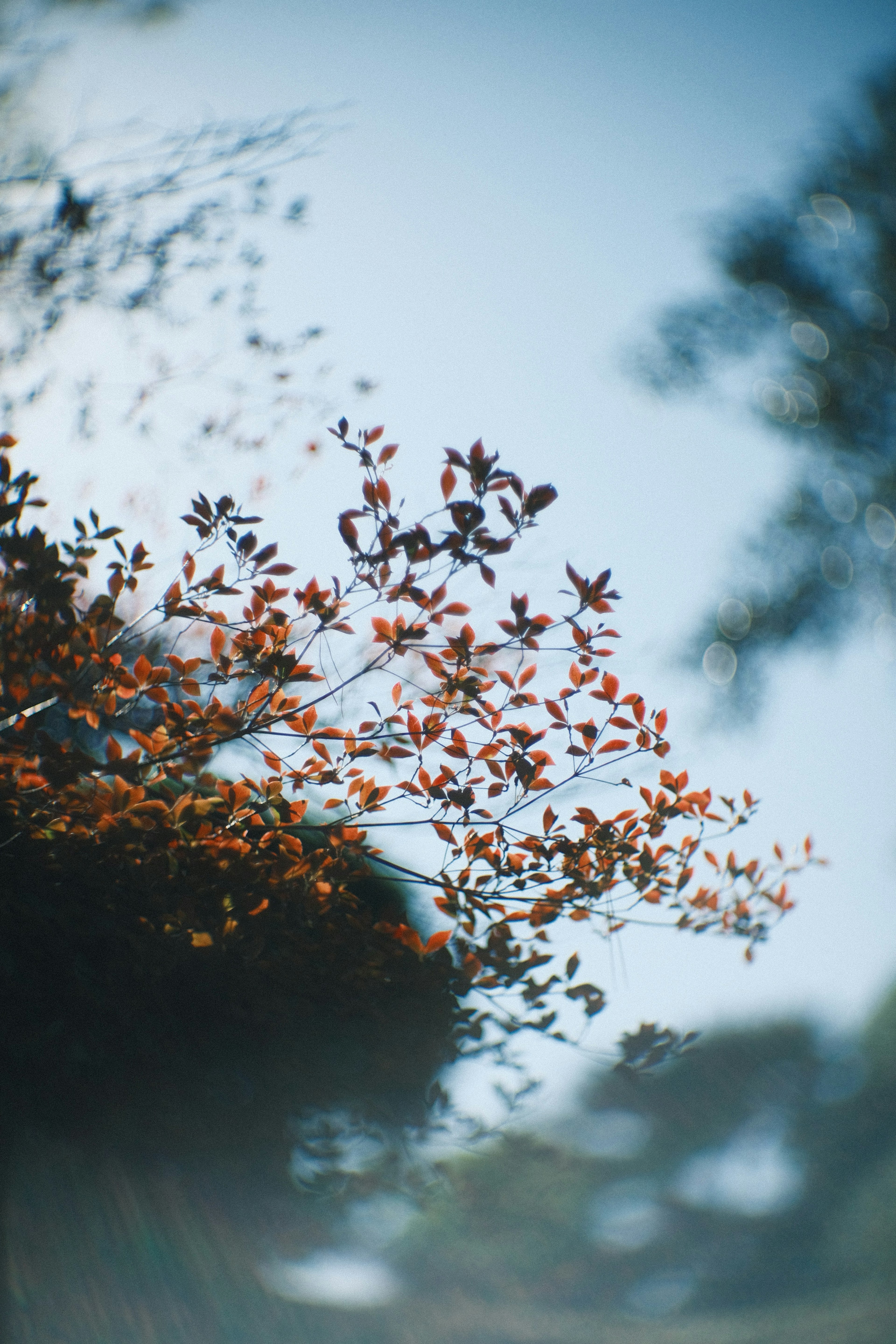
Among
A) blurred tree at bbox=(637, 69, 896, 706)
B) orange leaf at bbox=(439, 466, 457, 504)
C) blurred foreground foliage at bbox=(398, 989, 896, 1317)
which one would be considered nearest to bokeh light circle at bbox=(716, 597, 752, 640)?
blurred tree at bbox=(637, 69, 896, 706)

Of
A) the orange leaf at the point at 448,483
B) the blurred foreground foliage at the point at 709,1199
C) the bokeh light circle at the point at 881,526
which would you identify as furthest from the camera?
the bokeh light circle at the point at 881,526

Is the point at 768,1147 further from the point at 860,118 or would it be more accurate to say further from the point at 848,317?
the point at 860,118

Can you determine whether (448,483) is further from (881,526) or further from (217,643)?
(881,526)

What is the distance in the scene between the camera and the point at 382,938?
1.68m

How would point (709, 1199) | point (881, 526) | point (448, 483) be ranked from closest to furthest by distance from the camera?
1. point (448, 483)
2. point (881, 526)
3. point (709, 1199)

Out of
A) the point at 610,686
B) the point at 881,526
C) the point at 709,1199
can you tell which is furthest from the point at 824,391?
the point at 709,1199

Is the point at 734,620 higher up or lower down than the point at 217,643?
higher up

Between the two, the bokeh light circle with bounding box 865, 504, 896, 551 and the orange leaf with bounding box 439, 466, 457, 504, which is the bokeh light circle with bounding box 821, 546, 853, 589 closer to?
the bokeh light circle with bounding box 865, 504, 896, 551

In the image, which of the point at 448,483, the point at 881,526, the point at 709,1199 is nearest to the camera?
the point at 448,483

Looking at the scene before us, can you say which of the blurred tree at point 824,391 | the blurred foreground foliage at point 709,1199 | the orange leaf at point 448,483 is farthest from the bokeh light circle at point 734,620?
the orange leaf at point 448,483

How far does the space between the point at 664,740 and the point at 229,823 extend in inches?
39.9

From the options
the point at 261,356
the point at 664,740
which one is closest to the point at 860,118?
the point at 261,356

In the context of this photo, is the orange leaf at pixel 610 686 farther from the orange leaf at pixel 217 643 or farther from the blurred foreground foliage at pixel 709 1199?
the blurred foreground foliage at pixel 709 1199

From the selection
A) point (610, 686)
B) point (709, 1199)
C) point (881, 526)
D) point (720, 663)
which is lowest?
point (709, 1199)
